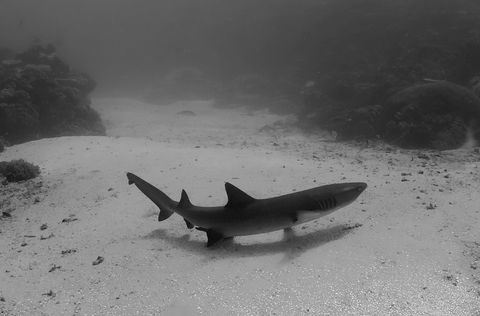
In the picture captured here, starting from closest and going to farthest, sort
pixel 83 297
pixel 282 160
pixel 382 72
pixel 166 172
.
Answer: pixel 83 297 → pixel 166 172 → pixel 282 160 → pixel 382 72

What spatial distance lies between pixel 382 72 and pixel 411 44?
24.0 feet

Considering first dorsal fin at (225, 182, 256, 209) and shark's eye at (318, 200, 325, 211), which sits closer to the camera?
shark's eye at (318, 200, 325, 211)

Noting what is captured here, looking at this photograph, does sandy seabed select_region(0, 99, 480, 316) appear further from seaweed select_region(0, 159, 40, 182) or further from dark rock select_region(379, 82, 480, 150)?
dark rock select_region(379, 82, 480, 150)

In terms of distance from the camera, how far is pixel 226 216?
11.5 ft

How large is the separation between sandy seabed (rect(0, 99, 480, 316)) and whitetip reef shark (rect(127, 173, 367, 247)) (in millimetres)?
320

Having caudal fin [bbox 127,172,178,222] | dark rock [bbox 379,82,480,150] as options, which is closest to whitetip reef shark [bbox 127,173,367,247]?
caudal fin [bbox 127,172,178,222]

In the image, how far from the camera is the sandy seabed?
8.39 feet

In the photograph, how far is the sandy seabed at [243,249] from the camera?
8.39 feet

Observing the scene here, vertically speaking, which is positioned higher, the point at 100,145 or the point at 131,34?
the point at 131,34

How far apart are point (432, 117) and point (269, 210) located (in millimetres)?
9890

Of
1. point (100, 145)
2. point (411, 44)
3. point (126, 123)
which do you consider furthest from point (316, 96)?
point (100, 145)

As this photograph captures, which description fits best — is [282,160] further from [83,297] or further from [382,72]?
[382,72]

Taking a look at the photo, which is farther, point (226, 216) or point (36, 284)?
point (226, 216)

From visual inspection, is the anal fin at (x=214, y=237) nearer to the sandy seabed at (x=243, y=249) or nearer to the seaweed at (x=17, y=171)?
the sandy seabed at (x=243, y=249)
